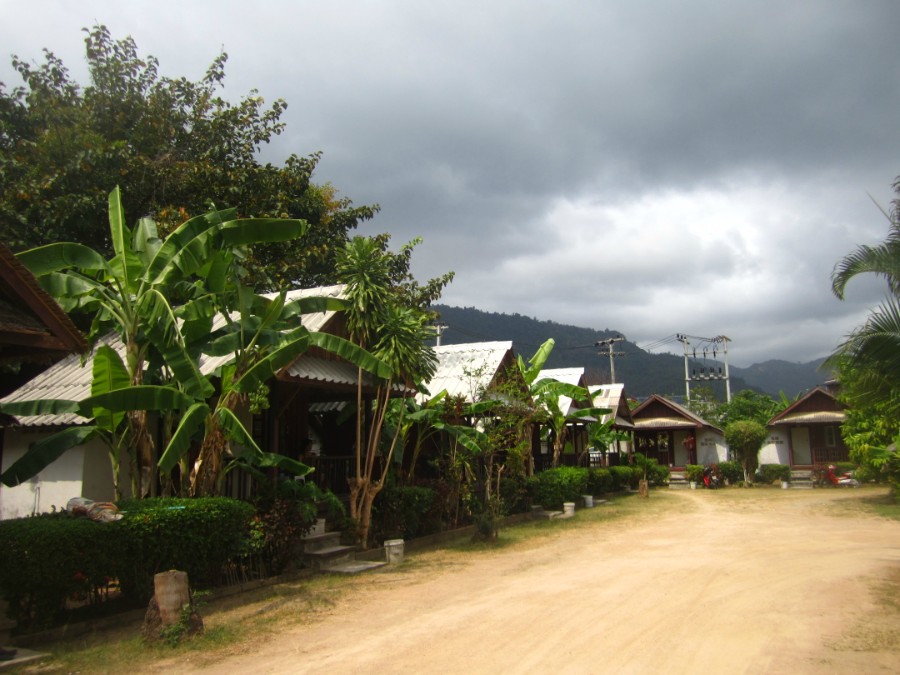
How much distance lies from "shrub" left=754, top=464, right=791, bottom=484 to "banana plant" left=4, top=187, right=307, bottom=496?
30.6 m

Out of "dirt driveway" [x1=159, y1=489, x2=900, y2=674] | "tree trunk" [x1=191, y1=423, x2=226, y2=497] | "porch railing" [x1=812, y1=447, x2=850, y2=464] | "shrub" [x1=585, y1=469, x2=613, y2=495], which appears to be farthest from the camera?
"porch railing" [x1=812, y1=447, x2=850, y2=464]

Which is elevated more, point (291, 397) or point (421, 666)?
point (291, 397)

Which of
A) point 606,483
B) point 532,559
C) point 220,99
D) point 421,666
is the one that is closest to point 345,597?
point 421,666

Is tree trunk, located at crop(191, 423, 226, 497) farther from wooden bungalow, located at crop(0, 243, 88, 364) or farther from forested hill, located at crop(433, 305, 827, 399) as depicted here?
forested hill, located at crop(433, 305, 827, 399)

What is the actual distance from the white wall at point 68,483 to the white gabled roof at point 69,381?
0.57 meters

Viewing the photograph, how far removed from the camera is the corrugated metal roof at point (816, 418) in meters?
34.5

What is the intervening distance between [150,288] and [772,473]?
1268 inches

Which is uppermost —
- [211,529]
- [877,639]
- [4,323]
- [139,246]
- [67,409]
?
[139,246]

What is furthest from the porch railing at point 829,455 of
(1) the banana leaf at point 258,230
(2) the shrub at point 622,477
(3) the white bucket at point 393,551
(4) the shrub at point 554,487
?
(1) the banana leaf at point 258,230

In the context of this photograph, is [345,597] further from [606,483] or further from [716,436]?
[716,436]

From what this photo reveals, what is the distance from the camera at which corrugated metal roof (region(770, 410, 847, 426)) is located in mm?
34531

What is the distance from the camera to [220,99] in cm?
2084

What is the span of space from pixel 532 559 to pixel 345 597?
4.47m

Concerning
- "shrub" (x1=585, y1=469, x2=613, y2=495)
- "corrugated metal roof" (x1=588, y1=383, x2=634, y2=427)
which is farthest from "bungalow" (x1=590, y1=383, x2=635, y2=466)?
"shrub" (x1=585, y1=469, x2=613, y2=495)
